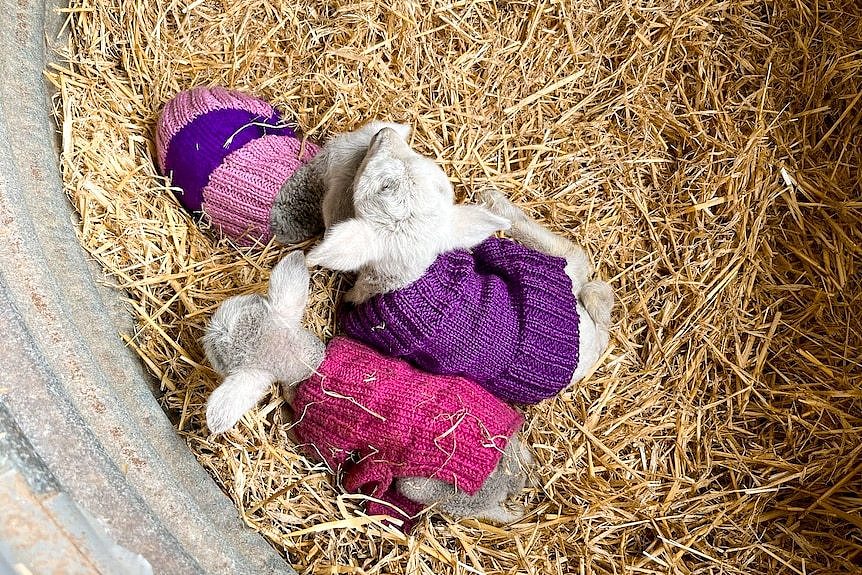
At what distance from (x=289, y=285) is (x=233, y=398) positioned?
0.42m

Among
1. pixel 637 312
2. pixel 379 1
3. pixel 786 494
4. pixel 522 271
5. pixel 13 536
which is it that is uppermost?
pixel 379 1

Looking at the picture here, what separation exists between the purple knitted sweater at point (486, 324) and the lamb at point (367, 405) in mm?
97

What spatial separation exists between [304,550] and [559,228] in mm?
1704

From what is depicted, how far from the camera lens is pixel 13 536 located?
5.36ft

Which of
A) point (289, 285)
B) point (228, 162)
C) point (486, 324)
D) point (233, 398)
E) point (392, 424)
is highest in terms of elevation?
point (228, 162)

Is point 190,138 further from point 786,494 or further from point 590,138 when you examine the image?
point 786,494

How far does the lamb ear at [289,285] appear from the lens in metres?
2.48

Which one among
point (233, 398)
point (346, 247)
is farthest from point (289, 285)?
point (233, 398)

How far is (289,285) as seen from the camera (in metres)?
2.48

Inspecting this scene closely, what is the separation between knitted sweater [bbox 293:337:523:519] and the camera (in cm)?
252

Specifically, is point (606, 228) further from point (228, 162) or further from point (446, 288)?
point (228, 162)

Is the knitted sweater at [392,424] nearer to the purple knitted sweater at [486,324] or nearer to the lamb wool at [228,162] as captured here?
the purple knitted sweater at [486,324]

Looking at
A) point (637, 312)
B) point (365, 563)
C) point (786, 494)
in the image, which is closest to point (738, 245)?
point (637, 312)

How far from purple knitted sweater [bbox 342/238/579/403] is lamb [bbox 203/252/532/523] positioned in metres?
0.10
